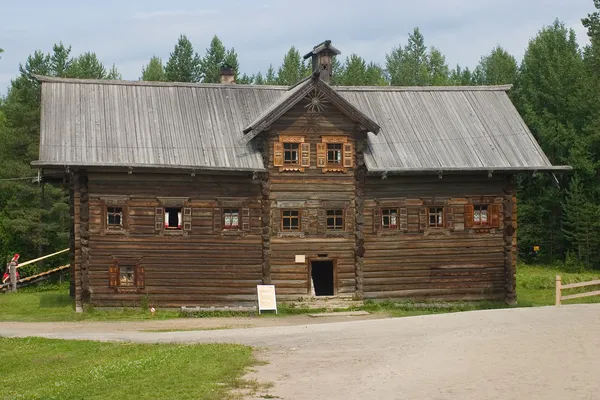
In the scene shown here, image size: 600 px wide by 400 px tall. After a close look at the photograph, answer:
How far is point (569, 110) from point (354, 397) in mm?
48377

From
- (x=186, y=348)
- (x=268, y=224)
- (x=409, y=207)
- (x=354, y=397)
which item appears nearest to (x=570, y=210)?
(x=409, y=207)

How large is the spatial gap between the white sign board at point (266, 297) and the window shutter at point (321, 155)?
15.9 ft

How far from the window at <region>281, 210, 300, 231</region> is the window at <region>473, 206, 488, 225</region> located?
6.95 m

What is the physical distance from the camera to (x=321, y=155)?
3541 centimetres

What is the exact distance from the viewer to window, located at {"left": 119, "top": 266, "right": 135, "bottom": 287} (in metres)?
34.0

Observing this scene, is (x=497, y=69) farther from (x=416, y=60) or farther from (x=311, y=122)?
(x=311, y=122)

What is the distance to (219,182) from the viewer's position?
34.7m

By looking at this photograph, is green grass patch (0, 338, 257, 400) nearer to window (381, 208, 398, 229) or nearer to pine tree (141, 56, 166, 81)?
window (381, 208, 398, 229)

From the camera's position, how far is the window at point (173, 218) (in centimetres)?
3428

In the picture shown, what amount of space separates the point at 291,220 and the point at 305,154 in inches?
97.4

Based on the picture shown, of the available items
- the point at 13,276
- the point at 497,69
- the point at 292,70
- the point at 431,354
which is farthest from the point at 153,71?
the point at 431,354

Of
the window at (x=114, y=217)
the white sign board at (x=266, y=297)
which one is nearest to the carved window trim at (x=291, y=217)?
the white sign board at (x=266, y=297)

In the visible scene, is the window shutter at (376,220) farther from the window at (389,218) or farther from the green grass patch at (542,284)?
the green grass patch at (542,284)

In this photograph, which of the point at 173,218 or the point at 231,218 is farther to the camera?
the point at 231,218
